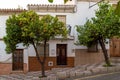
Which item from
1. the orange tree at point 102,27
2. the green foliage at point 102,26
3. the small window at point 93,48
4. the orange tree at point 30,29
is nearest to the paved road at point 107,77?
the orange tree at point 102,27

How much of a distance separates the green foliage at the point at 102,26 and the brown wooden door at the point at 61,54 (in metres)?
3.50

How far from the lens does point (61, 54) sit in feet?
87.6

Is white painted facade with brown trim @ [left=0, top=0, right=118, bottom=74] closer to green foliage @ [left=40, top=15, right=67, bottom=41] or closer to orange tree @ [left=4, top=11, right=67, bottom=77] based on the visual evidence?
green foliage @ [left=40, top=15, right=67, bottom=41]

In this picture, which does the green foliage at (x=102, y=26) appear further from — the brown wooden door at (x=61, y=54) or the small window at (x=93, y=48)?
the brown wooden door at (x=61, y=54)

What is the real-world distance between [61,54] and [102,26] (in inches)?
225

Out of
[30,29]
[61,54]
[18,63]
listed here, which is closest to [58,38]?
[61,54]

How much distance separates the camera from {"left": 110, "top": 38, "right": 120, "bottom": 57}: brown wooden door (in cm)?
2694

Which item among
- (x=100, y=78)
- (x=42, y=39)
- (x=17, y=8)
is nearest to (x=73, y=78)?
(x=100, y=78)

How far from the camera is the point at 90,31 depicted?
2258 cm

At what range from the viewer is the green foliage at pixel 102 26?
2186 cm

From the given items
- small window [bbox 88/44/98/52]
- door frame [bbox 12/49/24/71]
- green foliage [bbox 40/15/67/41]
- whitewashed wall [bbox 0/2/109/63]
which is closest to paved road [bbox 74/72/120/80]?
green foliage [bbox 40/15/67/41]

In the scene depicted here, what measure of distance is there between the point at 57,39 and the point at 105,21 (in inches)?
208

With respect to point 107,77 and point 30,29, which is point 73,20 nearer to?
point 30,29

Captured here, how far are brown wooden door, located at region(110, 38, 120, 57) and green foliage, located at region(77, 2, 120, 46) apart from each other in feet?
13.2
